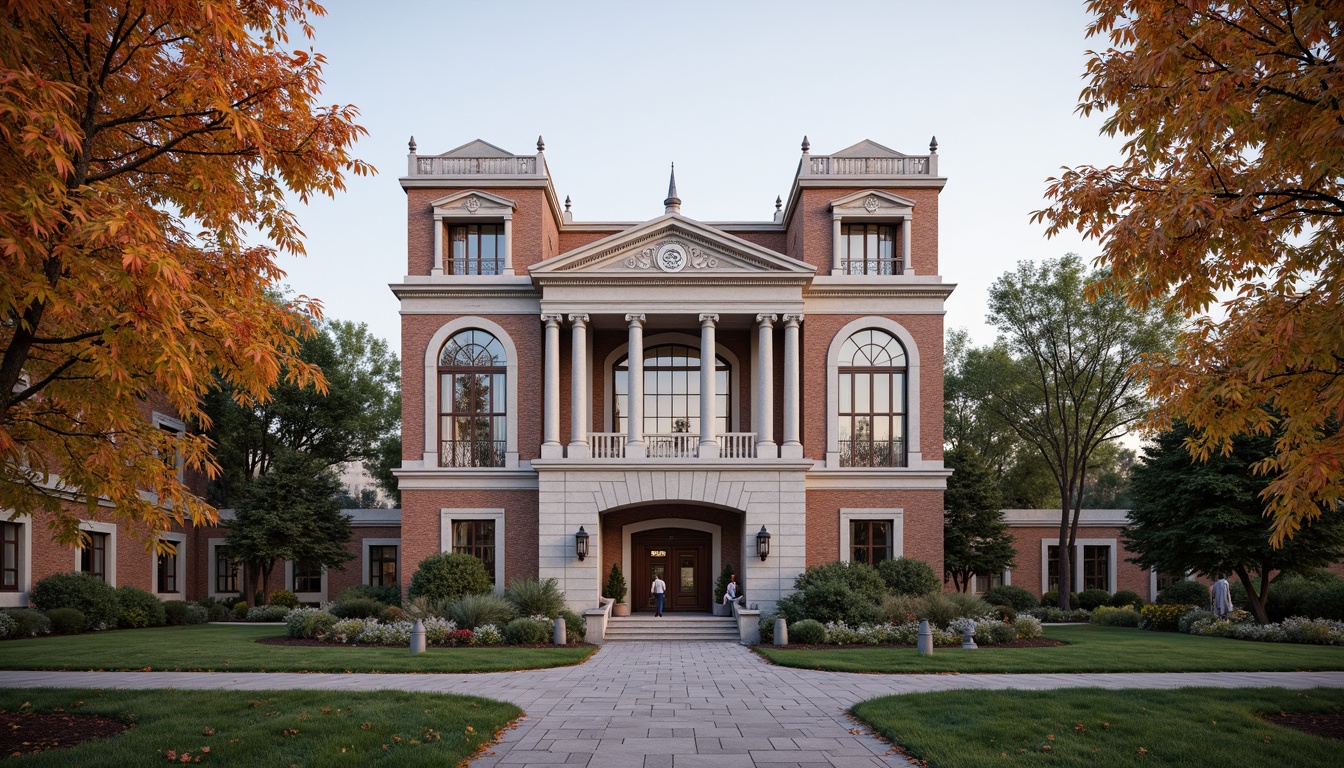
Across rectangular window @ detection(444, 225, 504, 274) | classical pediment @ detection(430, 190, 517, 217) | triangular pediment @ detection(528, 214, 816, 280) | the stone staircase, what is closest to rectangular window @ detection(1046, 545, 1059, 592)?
the stone staircase

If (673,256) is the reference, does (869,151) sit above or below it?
above

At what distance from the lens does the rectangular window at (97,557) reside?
29906 millimetres

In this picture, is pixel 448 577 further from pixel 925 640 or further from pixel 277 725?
pixel 277 725

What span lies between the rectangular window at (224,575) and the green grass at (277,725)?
26491 millimetres

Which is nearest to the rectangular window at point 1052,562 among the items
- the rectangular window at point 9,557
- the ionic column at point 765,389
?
the ionic column at point 765,389

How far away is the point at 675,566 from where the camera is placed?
29.8 metres

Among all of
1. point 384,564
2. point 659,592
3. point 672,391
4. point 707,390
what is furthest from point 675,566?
point 384,564

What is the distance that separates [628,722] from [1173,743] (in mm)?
5978

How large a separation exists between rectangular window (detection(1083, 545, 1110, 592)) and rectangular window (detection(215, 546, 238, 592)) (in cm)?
3496

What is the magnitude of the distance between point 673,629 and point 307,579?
19398mm

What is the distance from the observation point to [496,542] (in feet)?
90.3

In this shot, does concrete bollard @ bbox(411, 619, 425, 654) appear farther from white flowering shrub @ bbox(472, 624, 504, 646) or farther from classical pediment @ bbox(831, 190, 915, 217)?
classical pediment @ bbox(831, 190, 915, 217)

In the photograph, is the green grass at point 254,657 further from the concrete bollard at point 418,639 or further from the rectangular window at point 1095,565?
the rectangular window at point 1095,565

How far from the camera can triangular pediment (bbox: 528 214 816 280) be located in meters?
26.9
